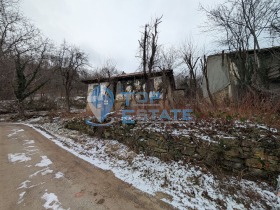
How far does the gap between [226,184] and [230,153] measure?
68 cm


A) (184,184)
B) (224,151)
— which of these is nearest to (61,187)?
(184,184)

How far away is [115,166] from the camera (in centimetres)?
373

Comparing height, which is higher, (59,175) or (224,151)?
(224,151)

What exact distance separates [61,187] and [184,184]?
100 inches

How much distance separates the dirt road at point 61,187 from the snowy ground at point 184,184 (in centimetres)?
19

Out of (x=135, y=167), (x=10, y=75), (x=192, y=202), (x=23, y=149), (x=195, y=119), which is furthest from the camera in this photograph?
(x=10, y=75)

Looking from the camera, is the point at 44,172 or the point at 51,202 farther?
the point at 44,172

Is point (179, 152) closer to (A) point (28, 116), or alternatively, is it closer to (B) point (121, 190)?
(B) point (121, 190)

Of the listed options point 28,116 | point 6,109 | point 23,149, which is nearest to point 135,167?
point 23,149

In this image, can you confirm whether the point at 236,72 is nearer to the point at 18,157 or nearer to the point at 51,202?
the point at 51,202

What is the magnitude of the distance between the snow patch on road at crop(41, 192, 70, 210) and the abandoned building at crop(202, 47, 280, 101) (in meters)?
6.57

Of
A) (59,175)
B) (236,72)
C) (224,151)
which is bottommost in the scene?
(59,175)

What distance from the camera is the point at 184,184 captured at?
9.29ft

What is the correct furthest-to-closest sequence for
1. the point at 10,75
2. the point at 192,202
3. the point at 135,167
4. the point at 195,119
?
the point at 10,75 → the point at 195,119 → the point at 135,167 → the point at 192,202
